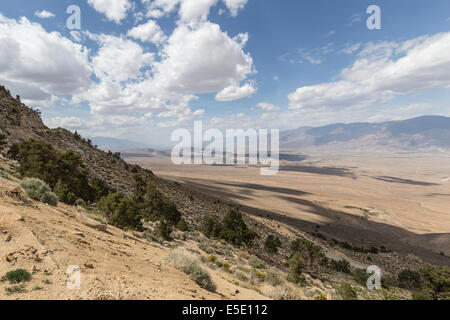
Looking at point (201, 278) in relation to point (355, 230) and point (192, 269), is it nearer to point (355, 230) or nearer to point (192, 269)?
point (192, 269)

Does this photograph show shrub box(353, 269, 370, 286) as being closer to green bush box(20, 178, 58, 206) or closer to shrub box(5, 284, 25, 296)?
shrub box(5, 284, 25, 296)

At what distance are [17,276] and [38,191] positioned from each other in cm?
832

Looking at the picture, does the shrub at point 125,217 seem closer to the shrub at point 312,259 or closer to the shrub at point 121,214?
the shrub at point 121,214

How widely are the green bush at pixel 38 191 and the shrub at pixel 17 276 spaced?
7833mm

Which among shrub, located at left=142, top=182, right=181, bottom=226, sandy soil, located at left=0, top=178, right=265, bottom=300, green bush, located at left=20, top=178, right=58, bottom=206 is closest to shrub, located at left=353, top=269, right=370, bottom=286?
shrub, located at left=142, top=182, right=181, bottom=226

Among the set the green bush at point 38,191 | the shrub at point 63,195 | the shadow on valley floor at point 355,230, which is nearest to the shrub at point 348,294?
the green bush at point 38,191

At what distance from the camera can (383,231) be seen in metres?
59.0

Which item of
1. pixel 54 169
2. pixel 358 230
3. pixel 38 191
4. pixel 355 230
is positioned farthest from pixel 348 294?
pixel 358 230

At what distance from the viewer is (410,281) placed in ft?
87.0

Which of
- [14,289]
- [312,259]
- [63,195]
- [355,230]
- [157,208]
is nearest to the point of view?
[14,289]

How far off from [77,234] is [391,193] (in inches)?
6016
